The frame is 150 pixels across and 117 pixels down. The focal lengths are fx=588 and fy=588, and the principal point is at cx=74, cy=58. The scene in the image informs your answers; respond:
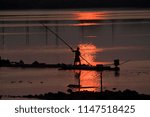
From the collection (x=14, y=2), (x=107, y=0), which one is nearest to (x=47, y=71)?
(x=14, y=2)

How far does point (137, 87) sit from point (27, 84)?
395cm

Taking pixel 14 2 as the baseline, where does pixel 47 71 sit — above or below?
below

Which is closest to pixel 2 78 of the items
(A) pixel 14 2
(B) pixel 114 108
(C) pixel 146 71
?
(C) pixel 146 71

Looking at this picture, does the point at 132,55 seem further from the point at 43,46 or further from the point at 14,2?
the point at 14,2

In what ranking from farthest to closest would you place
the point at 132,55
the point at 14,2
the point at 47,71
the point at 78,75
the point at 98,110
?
the point at 14,2
the point at 132,55
the point at 47,71
the point at 78,75
the point at 98,110

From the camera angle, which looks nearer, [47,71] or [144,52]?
[47,71]

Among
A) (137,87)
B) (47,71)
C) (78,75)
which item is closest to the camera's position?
(137,87)

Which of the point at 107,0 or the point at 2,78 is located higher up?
the point at 107,0

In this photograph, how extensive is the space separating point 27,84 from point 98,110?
1262 centimetres

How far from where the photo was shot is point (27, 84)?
2105 cm

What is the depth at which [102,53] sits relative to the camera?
35094 millimetres

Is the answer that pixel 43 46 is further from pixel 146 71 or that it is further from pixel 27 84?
pixel 27 84

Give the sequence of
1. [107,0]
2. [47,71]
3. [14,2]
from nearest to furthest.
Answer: [47,71] → [14,2] → [107,0]

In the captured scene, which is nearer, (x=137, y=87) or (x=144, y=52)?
(x=137, y=87)
